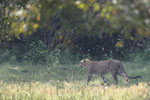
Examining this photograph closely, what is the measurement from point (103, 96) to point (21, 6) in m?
3.61

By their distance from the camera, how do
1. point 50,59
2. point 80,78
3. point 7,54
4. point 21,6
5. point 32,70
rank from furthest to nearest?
point 7,54, point 50,59, point 32,70, point 80,78, point 21,6

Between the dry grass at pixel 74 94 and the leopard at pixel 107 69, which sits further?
the leopard at pixel 107 69

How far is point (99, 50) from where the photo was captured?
22.1 meters

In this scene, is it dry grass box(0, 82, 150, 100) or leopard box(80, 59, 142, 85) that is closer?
dry grass box(0, 82, 150, 100)

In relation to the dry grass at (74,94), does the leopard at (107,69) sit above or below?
above

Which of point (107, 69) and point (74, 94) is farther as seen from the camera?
point (107, 69)

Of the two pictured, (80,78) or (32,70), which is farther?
(32,70)

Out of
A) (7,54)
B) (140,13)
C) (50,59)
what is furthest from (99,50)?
(140,13)

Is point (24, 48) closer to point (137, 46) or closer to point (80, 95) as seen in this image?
point (137, 46)

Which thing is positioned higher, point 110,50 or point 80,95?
point 110,50

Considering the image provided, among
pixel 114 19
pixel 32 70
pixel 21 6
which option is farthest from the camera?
pixel 32 70

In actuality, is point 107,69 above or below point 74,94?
above

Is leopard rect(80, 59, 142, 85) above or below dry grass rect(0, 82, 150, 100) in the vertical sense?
above

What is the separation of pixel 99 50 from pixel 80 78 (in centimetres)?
758
